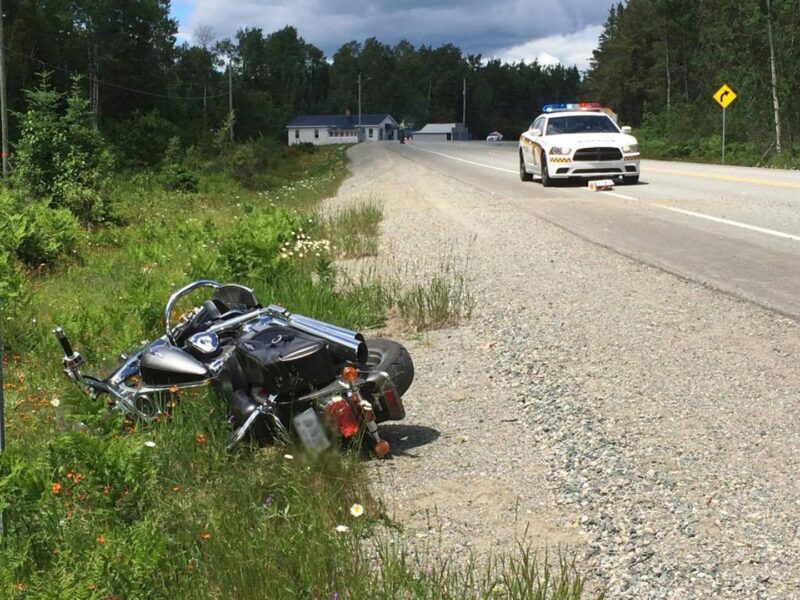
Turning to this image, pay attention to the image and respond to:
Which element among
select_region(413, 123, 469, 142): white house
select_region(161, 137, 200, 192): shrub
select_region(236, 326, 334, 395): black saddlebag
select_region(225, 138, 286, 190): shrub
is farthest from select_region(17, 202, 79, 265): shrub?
select_region(413, 123, 469, 142): white house

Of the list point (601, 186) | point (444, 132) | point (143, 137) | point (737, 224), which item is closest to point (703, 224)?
point (737, 224)

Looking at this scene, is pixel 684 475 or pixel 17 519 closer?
pixel 17 519

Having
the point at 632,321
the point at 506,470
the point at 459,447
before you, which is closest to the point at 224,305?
the point at 459,447

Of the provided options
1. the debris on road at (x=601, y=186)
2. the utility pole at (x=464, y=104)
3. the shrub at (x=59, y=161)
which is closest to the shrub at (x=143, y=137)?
the shrub at (x=59, y=161)

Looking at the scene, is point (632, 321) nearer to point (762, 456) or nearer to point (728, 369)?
point (728, 369)

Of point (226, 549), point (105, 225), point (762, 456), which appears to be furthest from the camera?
point (105, 225)

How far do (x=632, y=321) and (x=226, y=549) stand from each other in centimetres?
450

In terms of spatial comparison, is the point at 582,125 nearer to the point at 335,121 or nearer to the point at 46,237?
the point at 46,237

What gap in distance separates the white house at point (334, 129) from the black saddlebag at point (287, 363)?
155m

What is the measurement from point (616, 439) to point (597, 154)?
1796cm

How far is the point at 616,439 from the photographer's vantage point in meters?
4.75

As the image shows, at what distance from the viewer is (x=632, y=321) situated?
7332 mm

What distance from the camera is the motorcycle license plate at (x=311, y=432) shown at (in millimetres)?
4406

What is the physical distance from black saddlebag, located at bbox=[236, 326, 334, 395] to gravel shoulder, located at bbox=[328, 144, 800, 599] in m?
0.58
